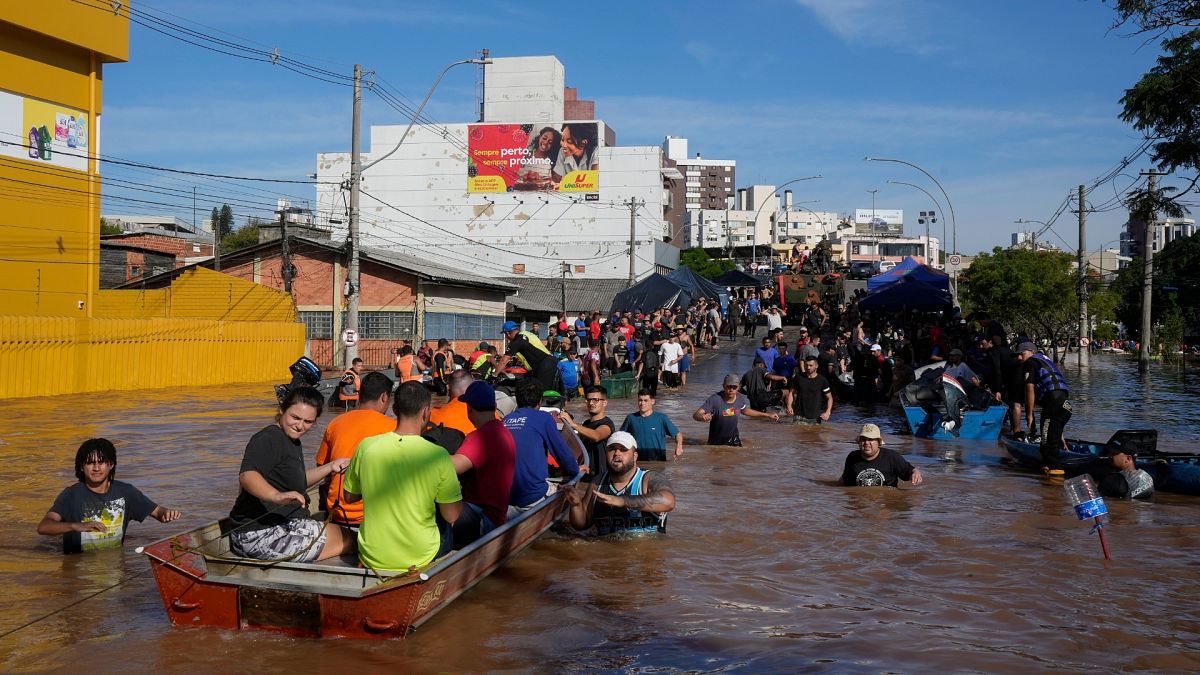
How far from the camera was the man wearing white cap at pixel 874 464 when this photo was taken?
12438 millimetres

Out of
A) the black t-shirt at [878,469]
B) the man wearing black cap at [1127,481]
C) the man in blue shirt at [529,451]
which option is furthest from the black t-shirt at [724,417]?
the man in blue shirt at [529,451]

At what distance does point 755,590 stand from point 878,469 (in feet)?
14.0

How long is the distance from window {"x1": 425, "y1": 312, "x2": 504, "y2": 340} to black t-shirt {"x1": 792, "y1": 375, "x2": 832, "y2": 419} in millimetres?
24624

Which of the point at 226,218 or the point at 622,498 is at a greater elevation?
the point at 226,218

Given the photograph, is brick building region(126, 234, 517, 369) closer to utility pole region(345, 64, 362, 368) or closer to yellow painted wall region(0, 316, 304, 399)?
yellow painted wall region(0, 316, 304, 399)

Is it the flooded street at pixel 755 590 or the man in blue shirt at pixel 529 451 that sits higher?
the man in blue shirt at pixel 529 451

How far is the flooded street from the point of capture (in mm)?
7301

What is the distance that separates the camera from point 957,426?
761 inches

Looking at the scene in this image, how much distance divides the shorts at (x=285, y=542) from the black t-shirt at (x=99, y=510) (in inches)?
76.7

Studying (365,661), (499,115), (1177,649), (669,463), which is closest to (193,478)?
(669,463)

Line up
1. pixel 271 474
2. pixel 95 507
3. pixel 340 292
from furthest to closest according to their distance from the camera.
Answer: pixel 340 292, pixel 95 507, pixel 271 474

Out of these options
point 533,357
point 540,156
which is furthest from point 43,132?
point 540,156

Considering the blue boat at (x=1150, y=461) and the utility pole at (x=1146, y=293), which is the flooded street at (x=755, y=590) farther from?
the utility pole at (x=1146, y=293)

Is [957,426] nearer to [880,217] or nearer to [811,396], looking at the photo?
[811,396]
